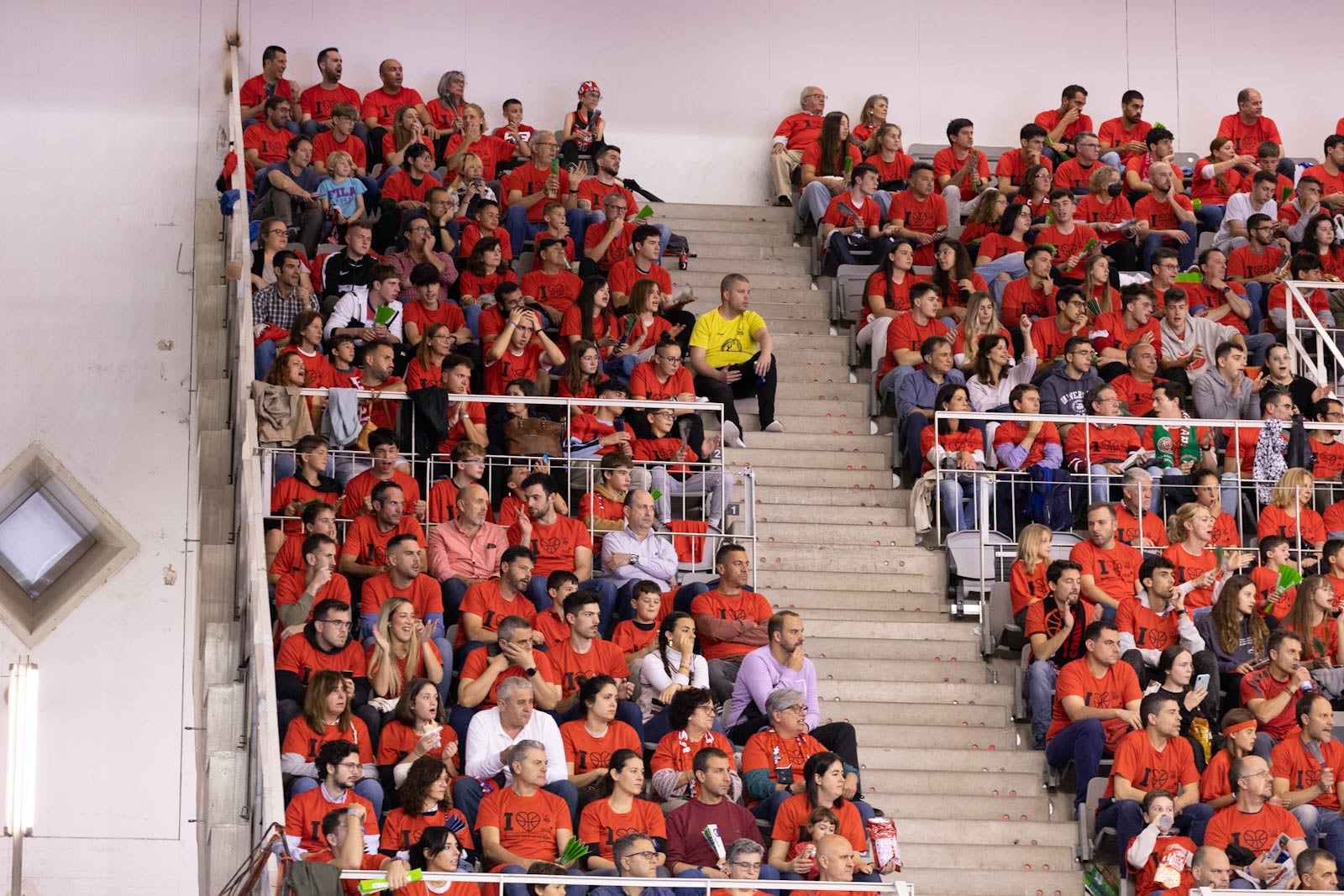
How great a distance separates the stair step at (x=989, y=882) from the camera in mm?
8258

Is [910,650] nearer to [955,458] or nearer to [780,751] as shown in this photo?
[955,458]

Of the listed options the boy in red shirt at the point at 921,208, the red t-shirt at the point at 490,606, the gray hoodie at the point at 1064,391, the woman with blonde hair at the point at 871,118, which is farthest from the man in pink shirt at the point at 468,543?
the woman with blonde hair at the point at 871,118

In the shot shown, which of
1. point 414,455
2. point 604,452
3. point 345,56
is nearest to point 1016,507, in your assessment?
point 604,452

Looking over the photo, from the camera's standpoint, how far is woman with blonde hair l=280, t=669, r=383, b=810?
7.64 meters

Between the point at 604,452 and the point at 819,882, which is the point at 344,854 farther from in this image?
the point at 604,452

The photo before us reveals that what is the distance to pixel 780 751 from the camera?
808 centimetres

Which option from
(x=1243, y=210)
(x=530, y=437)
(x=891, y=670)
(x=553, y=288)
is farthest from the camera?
(x=1243, y=210)

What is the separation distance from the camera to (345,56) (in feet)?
46.2

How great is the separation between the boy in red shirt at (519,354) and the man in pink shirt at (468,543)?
4.78 ft

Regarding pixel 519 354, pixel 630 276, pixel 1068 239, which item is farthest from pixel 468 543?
pixel 1068 239

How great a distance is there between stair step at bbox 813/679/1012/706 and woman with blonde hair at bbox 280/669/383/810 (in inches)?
97.3

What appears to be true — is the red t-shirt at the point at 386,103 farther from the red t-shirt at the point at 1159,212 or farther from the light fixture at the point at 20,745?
the light fixture at the point at 20,745

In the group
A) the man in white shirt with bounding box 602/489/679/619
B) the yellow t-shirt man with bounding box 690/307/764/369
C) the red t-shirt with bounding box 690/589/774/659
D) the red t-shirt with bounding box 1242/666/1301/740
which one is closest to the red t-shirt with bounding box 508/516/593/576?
the man in white shirt with bounding box 602/489/679/619

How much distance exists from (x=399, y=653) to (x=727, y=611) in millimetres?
1584
